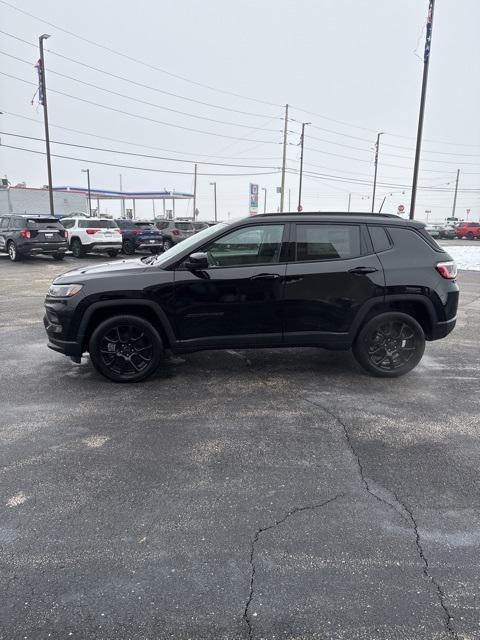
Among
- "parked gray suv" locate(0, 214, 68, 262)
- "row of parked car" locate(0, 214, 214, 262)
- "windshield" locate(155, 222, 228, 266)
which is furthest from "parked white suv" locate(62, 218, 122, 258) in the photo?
"windshield" locate(155, 222, 228, 266)

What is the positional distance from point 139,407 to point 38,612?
2399mm

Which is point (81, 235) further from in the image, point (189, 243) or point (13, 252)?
point (189, 243)

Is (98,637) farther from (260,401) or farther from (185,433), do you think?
(260,401)

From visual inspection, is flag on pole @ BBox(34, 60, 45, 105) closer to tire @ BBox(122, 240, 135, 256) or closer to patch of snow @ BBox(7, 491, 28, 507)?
tire @ BBox(122, 240, 135, 256)

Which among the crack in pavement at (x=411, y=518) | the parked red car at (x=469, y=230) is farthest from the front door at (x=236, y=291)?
the parked red car at (x=469, y=230)

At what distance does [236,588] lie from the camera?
2312 millimetres

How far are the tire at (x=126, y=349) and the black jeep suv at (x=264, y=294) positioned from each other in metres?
0.01

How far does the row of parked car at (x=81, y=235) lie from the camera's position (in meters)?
17.8

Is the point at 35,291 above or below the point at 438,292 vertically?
below

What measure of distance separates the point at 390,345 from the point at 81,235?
688 inches

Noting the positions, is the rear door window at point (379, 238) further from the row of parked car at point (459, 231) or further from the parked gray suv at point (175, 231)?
the row of parked car at point (459, 231)

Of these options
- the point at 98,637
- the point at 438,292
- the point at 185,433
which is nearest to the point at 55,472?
the point at 185,433

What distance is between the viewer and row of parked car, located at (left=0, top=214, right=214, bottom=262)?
17766 mm

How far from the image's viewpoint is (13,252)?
18.2 m
